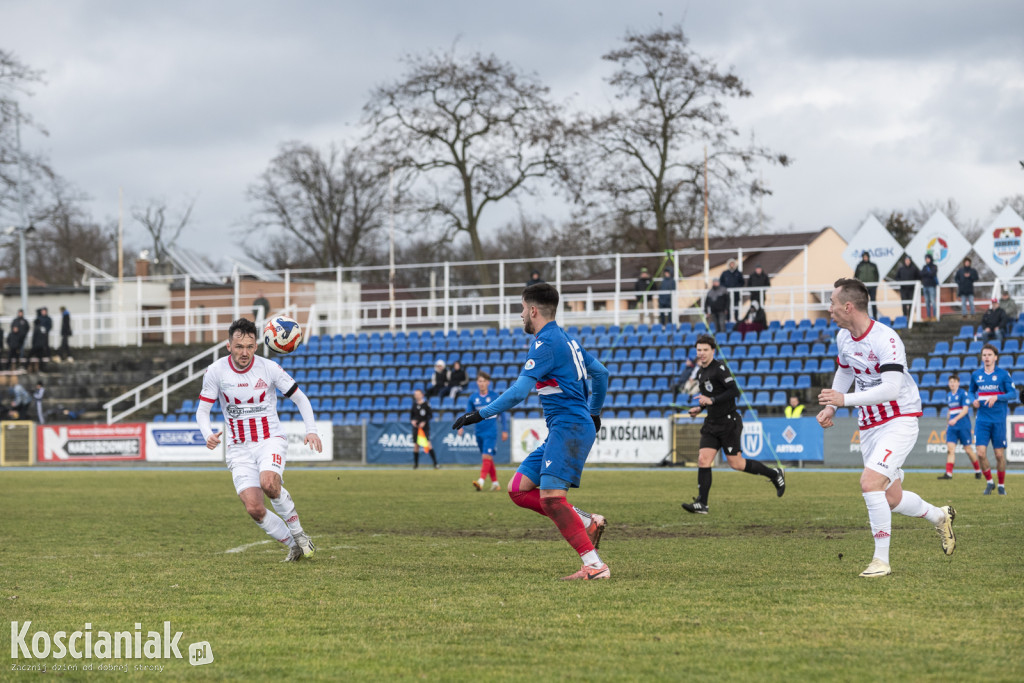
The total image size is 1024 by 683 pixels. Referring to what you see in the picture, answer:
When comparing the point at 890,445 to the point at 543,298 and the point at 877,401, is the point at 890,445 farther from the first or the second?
the point at 543,298

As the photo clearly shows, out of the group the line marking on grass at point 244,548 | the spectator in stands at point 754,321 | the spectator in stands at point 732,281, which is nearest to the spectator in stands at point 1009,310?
the spectator in stands at point 754,321

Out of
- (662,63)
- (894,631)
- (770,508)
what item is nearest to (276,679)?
(894,631)

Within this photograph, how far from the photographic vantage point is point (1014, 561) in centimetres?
870

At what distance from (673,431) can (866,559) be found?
18664 millimetres

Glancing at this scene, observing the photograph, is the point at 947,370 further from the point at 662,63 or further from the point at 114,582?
the point at 114,582

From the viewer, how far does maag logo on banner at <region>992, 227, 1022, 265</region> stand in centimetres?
3269

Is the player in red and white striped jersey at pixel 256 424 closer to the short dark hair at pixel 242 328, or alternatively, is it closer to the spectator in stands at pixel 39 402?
the short dark hair at pixel 242 328

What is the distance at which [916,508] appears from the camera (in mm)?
8680

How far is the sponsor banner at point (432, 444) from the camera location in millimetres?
29328

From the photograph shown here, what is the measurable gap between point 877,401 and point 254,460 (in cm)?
520

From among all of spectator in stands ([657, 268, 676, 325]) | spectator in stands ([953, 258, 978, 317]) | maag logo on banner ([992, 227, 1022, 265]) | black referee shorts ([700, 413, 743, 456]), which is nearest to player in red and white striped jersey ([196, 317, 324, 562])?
black referee shorts ([700, 413, 743, 456])

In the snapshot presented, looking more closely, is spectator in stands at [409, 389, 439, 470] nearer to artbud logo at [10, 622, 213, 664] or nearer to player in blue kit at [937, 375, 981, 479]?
player in blue kit at [937, 375, 981, 479]

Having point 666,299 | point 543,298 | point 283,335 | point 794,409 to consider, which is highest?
point 666,299

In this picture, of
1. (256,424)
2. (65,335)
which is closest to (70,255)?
(65,335)
